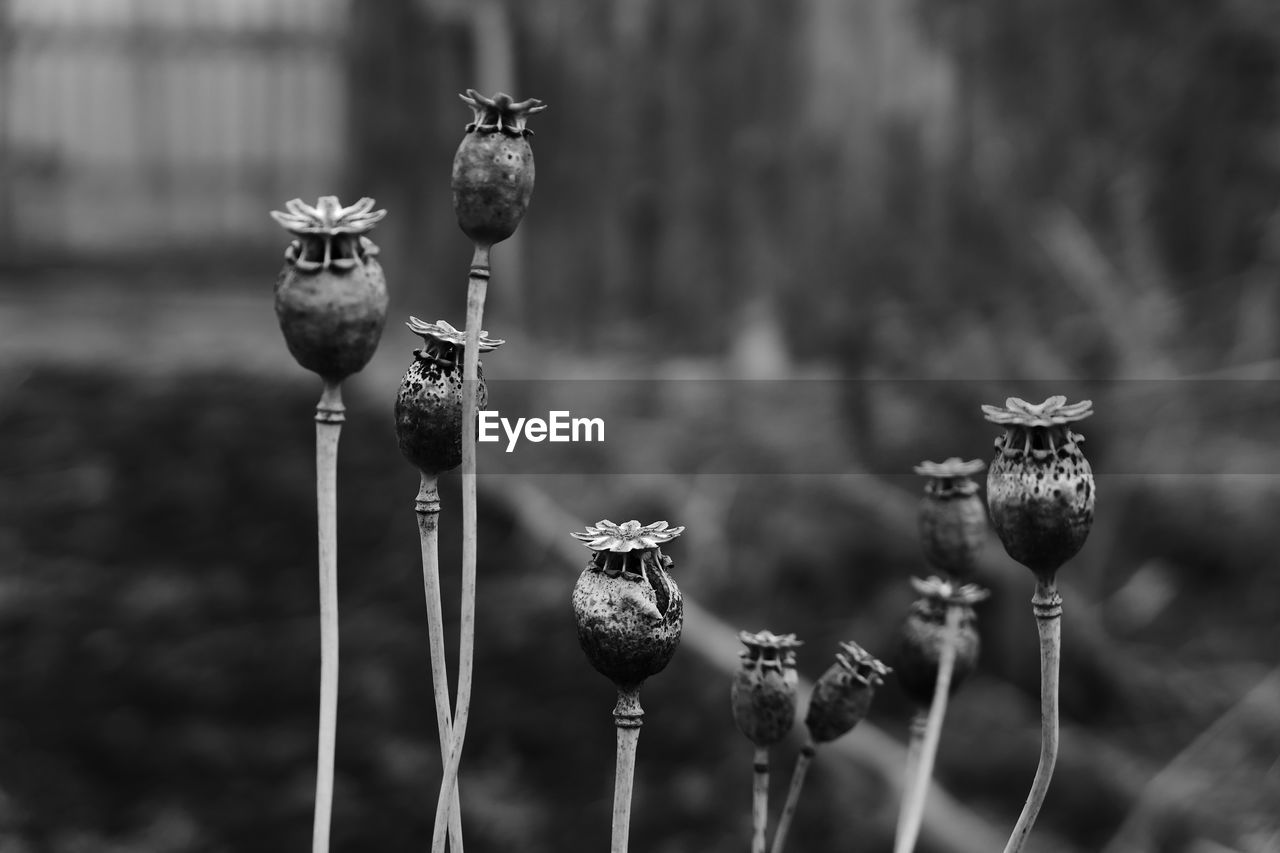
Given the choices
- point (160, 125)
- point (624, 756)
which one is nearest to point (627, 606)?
point (624, 756)

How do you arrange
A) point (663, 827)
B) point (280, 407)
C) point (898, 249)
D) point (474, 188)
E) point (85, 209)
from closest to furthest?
point (474, 188) → point (663, 827) → point (280, 407) → point (898, 249) → point (85, 209)

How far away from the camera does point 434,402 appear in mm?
534

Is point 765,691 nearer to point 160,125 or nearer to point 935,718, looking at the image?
point 935,718

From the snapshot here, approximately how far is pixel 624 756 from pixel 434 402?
0.60ft

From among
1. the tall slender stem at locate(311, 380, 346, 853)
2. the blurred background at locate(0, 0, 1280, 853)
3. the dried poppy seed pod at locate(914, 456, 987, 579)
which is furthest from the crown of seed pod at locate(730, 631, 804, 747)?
the blurred background at locate(0, 0, 1280, 853)

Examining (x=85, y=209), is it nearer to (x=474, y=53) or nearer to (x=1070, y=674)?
(x=474, y=53)

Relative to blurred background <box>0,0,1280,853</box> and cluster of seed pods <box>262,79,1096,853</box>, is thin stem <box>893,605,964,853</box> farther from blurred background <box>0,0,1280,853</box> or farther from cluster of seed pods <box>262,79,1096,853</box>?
blurred background <box>0,0,1280,853</box>

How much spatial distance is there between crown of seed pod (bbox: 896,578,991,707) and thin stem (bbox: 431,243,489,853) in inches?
12.3

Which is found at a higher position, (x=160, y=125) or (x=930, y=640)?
(x=160, y=125)

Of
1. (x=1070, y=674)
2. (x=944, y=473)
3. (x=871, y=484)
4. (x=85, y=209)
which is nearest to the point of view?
(x=944, y=473)

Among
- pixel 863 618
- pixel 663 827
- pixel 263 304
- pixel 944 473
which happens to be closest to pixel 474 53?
pixel 263 304

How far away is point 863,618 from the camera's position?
219cm

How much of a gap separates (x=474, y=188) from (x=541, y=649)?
1.60 m

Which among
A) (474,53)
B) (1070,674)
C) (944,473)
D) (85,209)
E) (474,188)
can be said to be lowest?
(1070,674)
